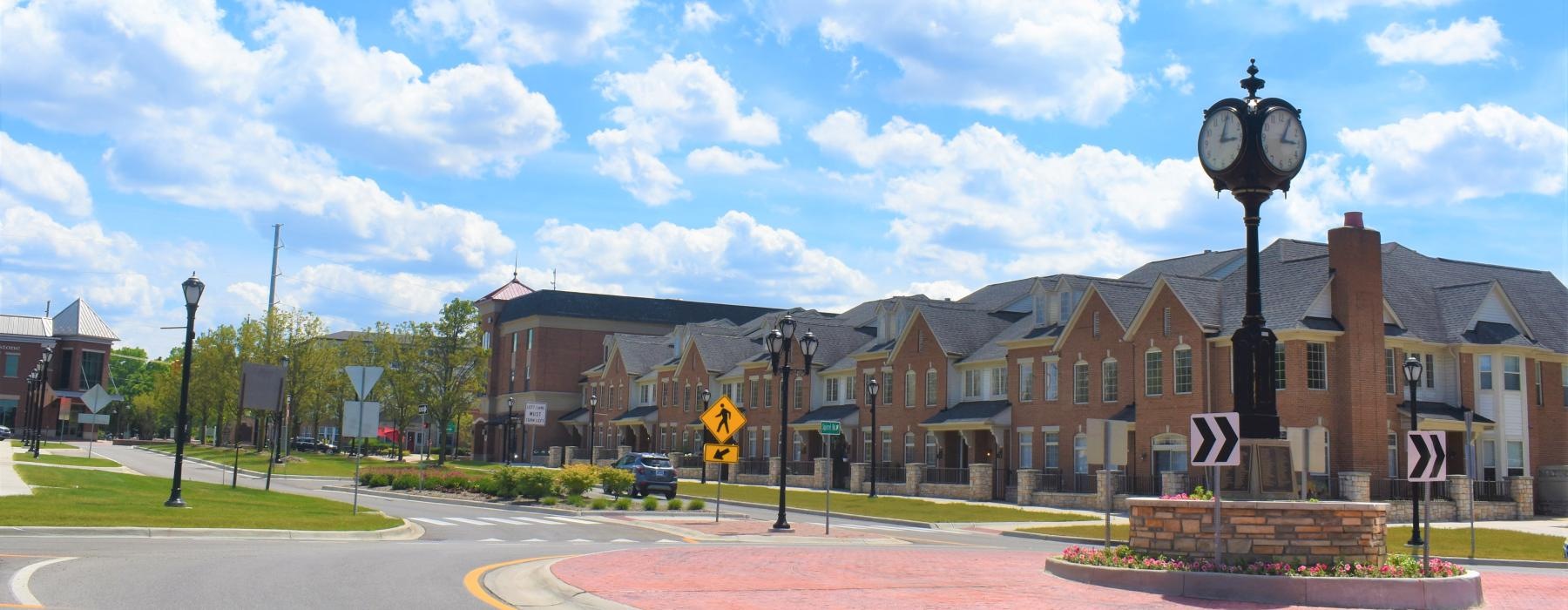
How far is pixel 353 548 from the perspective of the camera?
18.7m

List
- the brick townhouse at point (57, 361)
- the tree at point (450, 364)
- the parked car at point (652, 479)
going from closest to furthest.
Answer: the parked car at point (652, 479) → the tree at point (450, 364) → the brick townhouse at point (57, 361)

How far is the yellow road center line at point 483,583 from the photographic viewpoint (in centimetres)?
1199

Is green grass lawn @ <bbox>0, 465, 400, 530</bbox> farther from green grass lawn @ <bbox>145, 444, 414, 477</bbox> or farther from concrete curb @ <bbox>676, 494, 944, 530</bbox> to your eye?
green grass lawn @ <bbox>145, 444, 414, 477</bbox>

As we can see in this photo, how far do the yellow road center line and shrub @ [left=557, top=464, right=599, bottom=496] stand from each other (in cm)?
1872

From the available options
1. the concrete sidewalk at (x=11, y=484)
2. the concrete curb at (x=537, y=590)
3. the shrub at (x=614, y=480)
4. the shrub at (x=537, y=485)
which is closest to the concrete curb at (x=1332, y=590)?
the concrete curb at (x=537, y=590)

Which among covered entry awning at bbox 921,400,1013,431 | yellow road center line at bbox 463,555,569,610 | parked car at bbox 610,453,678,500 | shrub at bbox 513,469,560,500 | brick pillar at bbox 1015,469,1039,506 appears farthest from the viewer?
covered entry awning at bbox 921,400,1013,431

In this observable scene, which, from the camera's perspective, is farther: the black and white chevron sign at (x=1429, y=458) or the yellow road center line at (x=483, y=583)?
the black and white chevron sign at (x=1429, y=458)

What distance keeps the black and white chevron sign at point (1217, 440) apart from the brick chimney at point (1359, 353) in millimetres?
27971

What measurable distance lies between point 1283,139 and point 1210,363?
26810mm

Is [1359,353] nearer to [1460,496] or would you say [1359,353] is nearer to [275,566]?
[1460,496]

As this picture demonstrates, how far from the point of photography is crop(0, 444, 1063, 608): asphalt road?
1144 cm

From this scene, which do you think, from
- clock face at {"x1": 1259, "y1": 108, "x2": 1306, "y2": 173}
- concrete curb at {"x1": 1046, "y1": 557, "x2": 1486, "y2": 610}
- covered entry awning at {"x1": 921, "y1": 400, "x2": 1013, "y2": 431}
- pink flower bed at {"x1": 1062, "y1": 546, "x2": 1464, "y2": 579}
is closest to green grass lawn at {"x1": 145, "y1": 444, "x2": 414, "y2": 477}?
covered entry awning at {"x1": 921, "y1": 400, "x2": 1013, "y2": 431}

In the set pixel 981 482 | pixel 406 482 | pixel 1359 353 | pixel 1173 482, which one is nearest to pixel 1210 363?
pixel 1173 482

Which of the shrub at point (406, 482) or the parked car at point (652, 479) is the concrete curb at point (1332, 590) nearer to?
the parked car at point (652, 479)
